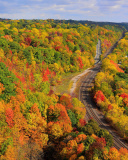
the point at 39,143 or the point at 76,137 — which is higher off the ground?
the point at 76,137

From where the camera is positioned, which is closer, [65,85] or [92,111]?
[92,111]

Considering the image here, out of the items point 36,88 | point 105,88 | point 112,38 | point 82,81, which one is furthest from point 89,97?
point 112,38

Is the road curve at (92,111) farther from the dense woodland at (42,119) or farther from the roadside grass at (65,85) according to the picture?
the roadside grass at (65,85)

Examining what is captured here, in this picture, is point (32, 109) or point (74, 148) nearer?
point (74, 148)

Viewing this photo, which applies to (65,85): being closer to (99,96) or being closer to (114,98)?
(99,96)

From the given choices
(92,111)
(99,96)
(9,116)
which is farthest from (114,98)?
(9,116)

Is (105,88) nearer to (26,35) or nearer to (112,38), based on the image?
(26,35)

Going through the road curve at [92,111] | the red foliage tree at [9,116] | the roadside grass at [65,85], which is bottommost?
the road curve at [92,111]

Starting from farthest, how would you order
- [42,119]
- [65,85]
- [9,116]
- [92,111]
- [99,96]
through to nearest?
[65,85], [99,96], [92,111], [42,119], [9,116]

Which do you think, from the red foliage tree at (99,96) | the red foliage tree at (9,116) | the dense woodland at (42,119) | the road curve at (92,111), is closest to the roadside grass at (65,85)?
the road curve at (92,111)

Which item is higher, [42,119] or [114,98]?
[42,119]

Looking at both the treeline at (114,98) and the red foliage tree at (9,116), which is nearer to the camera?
the red foliage tree at (9,116)
